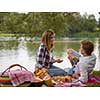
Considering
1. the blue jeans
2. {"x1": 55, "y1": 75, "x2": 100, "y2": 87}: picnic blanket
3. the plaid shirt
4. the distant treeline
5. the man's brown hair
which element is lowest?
{"x1": 55, "y1": 75, "x2": 100, "y2": 87}: picnic blanket

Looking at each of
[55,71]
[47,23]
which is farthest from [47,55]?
[47,23]

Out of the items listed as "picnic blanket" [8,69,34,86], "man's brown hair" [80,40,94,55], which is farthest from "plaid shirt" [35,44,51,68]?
"man's brown hair" [80,40,94,55]

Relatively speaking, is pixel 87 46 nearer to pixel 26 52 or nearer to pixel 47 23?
pixel 47 23

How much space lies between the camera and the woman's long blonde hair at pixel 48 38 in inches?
132

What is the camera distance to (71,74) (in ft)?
11.0

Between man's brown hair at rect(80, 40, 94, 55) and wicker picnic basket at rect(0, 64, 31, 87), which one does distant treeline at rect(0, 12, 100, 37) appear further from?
wicker picnic basket at rect(0, 64, 31, 87)

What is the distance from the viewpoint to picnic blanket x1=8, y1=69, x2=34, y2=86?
3.32 meters

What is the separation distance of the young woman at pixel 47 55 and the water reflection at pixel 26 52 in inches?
1.3

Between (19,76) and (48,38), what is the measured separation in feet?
1.22

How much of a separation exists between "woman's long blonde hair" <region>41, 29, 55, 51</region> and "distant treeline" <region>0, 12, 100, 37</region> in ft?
0.10

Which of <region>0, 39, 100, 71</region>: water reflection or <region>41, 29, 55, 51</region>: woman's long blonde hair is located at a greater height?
<region>41, 29, 55, 51</region>: woman's long blonde hair

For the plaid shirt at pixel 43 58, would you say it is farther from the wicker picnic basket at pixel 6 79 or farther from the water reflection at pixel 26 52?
the wicker picnic basket at pixel 6 79
